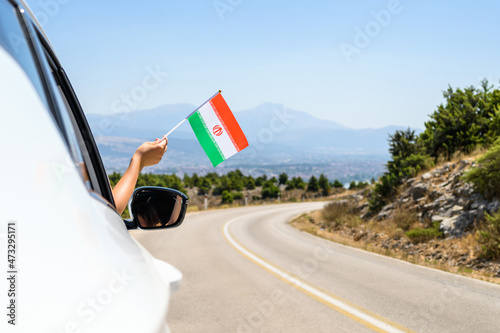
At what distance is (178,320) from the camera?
19.6 feet

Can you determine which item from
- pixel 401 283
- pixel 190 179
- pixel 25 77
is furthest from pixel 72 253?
pixel 190 179

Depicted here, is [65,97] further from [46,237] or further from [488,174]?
[488,174]

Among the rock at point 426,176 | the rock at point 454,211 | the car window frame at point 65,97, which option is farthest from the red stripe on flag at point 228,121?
the rock at point 426,176

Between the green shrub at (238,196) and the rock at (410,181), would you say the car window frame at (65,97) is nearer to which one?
the rock at (410,181)

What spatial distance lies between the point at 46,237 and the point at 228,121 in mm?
2711

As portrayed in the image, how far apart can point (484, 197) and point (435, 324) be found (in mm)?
7756

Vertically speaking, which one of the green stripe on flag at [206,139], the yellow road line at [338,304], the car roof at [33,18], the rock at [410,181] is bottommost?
the yellow road line at [338,304]

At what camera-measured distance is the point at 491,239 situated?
10250mm

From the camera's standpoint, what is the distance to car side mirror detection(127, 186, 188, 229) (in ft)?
6.73

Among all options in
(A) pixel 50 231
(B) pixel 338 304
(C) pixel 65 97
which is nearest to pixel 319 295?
(B) pixel 338 304

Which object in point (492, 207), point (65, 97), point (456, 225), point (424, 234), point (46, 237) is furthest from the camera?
point (424, 234)

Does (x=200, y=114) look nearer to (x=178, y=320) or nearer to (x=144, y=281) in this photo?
(x=144, y=281)

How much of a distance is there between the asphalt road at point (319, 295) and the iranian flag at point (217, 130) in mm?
2948

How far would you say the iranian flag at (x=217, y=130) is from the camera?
3393mm
